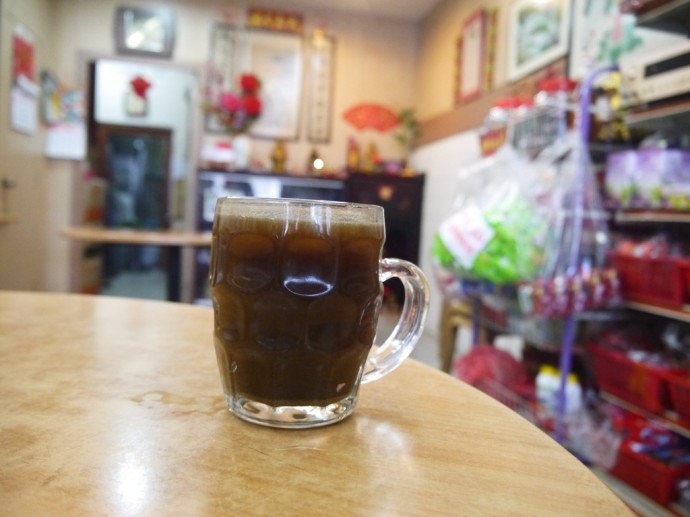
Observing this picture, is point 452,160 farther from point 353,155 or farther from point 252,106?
point 252,106

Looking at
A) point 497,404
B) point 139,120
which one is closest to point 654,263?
point 497,404

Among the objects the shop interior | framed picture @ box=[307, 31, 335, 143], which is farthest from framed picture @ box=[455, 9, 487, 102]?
framed picture @ box=[307, 31, 335, 143]

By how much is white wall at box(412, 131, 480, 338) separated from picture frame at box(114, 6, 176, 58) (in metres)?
2.66

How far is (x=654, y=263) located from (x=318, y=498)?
1905mm

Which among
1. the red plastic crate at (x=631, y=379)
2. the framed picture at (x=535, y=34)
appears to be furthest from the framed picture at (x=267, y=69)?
the red plastic crate at (x=631, y=379)

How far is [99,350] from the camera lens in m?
0.67

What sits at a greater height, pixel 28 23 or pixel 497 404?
pixel 28 23

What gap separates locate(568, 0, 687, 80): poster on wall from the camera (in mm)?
2398

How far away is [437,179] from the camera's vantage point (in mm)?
5168

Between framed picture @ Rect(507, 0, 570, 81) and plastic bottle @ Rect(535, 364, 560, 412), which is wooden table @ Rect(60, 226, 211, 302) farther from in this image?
framed picture @ Rect(507, 0, 570, 81)

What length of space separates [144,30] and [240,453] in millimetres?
5927

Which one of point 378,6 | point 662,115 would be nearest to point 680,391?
point 662,115

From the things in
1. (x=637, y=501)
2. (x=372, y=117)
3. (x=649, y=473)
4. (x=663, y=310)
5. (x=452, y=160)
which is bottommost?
(x=637, y=501)

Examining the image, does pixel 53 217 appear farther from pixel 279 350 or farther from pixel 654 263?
pixel 279 350
